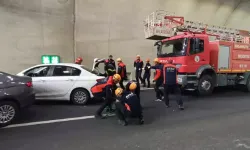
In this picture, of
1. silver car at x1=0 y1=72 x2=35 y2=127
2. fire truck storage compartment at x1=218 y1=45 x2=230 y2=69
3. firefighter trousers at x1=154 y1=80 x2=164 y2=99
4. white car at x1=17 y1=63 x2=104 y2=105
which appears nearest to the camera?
silver car at x1=0 y1=72 x2=35 y2=127

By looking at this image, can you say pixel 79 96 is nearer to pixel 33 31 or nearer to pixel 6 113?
pixel 6 113

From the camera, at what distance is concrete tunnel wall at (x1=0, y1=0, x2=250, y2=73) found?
11516mm

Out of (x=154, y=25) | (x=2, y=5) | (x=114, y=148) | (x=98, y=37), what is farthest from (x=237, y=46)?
(x=2, y=5)

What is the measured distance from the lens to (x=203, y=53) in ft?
29.5

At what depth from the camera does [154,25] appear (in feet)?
35.1

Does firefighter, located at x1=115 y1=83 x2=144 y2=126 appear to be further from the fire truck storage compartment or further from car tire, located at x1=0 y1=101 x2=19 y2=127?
the fire truck storage compartment

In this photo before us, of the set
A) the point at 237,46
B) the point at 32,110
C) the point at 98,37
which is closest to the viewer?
the point at 32,110

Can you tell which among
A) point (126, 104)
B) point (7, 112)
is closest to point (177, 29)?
point (126, 104)

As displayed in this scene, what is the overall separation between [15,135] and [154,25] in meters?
8.06

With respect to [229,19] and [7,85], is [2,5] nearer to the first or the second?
[7,85]

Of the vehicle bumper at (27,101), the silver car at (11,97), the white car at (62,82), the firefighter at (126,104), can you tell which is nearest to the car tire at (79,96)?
the white car at (62,82)

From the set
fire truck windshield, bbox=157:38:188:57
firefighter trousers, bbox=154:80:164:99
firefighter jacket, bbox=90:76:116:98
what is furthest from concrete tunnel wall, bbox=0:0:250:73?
firefighter jacket, bbox=90:76:116:98

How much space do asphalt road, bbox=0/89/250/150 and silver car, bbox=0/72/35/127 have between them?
Result: 33cm

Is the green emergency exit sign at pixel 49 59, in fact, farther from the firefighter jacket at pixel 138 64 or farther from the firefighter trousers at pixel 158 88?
the firefighter trousers at pixel 158 88
